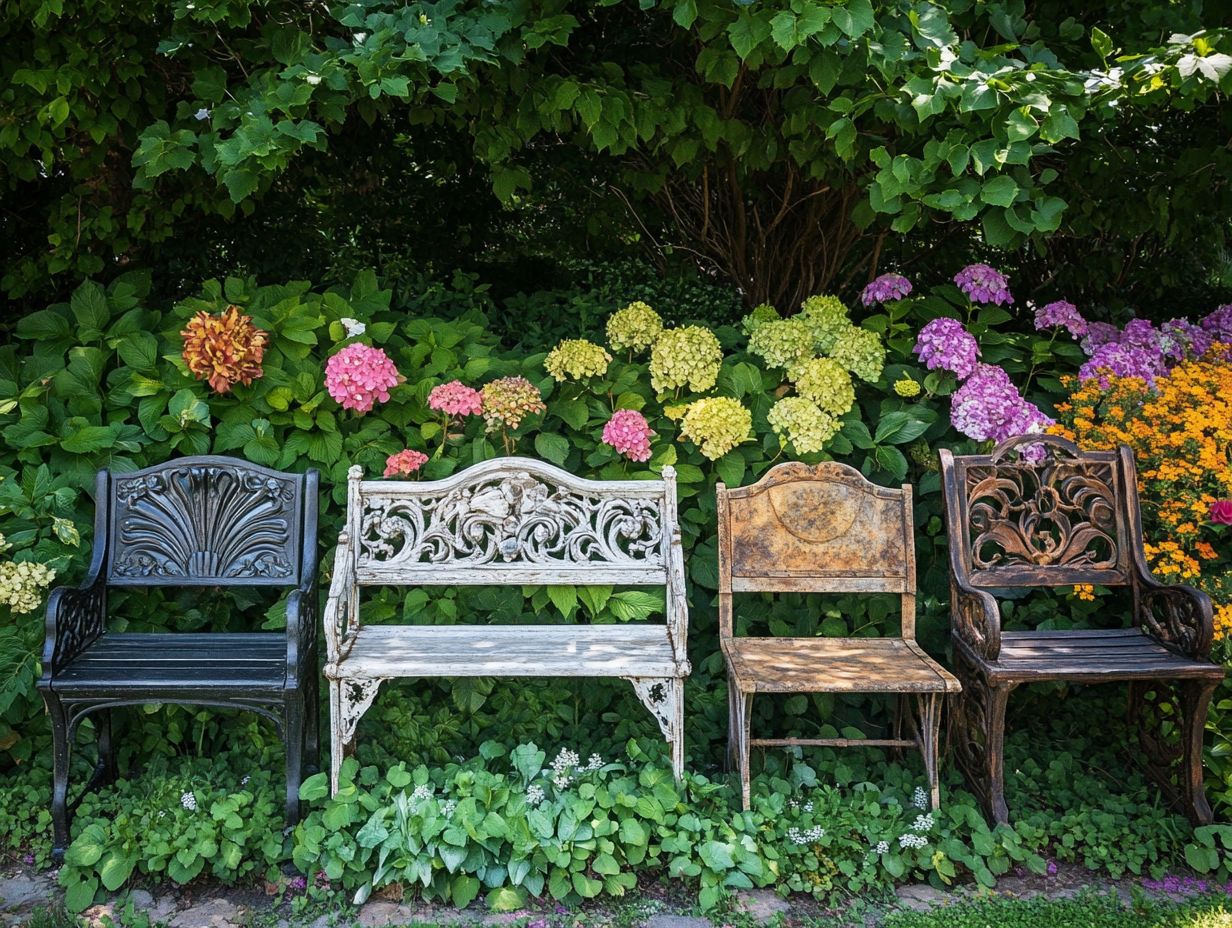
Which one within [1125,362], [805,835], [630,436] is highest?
[1125,362]

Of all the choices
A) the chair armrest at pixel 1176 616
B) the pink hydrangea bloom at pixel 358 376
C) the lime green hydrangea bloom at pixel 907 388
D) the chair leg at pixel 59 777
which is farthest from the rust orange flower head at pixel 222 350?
the chair armrest at pixel 1176 616

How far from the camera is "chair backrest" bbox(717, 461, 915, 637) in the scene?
3.58 m

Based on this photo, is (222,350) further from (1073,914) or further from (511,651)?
(1073,914)

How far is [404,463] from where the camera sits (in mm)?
3615

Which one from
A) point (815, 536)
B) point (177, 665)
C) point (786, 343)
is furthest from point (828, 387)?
point (177, 665)

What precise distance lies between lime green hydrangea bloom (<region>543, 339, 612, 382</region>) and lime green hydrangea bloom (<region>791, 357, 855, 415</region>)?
2.69ft

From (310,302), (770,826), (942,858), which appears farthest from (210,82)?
(942,858)

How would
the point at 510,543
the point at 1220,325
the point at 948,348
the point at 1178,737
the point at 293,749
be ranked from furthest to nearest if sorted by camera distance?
the point at 1220,325 → the point at 948,348 → the point at 510,543 → the point at 1178,737 → the point at 293,749

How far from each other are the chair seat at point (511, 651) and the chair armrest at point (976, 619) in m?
1.09

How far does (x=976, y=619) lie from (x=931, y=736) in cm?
45

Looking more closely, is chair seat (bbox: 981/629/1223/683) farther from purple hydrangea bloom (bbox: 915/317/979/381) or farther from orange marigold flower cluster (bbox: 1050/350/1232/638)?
purple hydrangea bloom (bbox: 915/317/979/381)

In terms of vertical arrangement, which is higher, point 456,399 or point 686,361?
point 686,361

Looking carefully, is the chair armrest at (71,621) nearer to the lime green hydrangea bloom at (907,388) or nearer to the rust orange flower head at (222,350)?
the rust orange flower head at (222,350)

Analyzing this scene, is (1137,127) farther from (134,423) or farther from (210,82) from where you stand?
(134,423)
